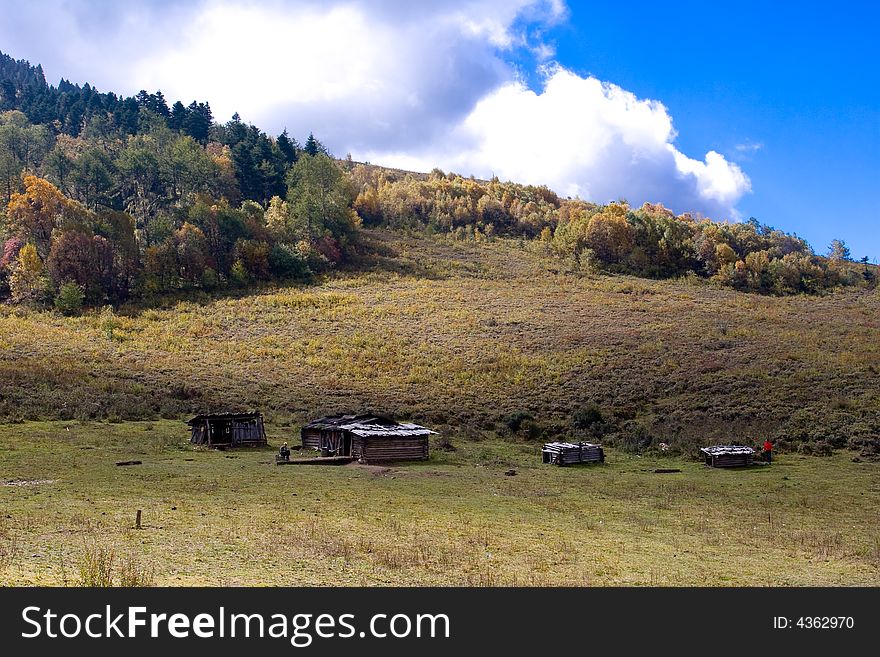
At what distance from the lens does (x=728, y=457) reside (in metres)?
39.8

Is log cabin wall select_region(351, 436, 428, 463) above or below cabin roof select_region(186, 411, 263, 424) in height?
below

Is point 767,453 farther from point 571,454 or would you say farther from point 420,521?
point 420,521

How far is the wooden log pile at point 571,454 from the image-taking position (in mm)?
40656

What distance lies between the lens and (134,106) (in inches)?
6314

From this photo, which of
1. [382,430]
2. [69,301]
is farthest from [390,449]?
[69,301]

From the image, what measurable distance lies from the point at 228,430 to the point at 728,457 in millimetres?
31189

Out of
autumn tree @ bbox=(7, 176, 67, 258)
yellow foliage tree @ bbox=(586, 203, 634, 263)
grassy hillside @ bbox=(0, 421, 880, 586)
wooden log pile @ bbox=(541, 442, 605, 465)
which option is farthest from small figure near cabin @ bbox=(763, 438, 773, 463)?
autumn tree @ bbox=(7, 176, 67, 258)

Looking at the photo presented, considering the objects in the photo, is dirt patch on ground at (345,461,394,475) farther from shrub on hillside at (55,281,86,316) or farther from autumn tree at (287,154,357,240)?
autumn tree at (287,154,357,240)

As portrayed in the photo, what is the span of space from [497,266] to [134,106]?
98.8 metres

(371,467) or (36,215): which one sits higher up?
(36,215)

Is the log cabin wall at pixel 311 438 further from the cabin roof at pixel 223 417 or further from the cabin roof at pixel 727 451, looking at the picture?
the cabin roof at pixel 727 451

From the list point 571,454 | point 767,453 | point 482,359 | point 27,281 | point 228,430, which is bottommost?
point 228,430

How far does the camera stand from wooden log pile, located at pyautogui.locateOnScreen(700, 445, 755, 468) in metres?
39.7

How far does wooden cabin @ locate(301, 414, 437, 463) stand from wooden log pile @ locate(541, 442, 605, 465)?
7.39m
